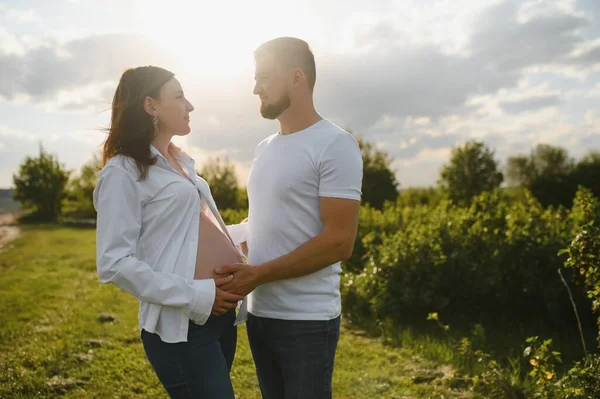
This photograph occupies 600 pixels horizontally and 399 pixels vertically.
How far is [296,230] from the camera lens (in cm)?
288

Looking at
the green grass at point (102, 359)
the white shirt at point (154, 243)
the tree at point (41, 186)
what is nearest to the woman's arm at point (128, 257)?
the white shirt at point (154, 243)

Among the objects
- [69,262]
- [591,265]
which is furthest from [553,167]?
[591,265]

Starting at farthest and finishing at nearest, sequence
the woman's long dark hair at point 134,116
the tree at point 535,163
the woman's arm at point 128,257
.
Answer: the tree at point 535,163 → the woman's long dark hair at point 134,116 → the woman's arm at point 128,257

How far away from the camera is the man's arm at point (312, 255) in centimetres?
271

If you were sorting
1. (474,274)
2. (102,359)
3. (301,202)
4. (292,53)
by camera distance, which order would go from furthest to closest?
1. (474,274)
2. (102,359)
3. (292,53)
4. (301,202)

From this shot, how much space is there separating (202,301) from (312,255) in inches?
22.6

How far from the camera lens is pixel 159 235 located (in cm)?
265

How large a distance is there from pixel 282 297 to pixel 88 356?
17.2 feet

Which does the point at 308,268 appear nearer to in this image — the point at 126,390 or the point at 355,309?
the point at 126,390

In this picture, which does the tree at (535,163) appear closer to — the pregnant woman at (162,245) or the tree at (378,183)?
the tree at (378,183)

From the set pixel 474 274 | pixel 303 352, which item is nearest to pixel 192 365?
pixel 303 352

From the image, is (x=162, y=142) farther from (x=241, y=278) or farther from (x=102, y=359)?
(x=102, y=359)

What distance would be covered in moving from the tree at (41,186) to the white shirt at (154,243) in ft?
145

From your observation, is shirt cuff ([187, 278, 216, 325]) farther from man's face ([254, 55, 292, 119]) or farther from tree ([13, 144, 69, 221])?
tree ([13, 144, 69, 221])
